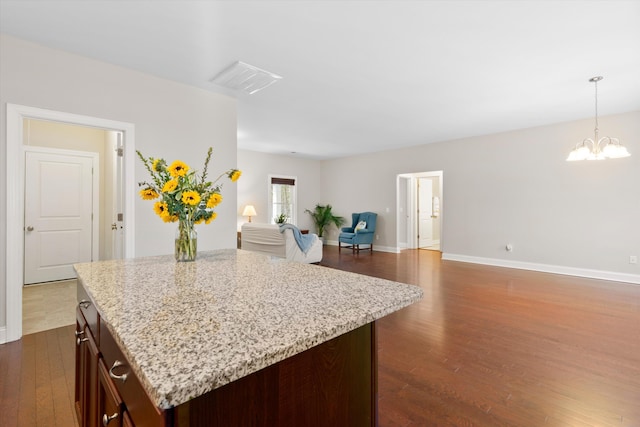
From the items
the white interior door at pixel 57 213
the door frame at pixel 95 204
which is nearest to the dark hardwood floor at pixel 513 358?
the door frame at pixel 95 204

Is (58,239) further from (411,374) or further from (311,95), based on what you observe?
(411,374)

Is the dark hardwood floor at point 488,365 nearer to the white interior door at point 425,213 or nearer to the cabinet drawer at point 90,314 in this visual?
the cabinet drawer at point 90,314

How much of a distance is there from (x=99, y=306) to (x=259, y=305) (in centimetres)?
52

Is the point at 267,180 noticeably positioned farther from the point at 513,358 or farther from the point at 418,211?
the point at 513,358

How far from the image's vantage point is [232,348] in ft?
2.23

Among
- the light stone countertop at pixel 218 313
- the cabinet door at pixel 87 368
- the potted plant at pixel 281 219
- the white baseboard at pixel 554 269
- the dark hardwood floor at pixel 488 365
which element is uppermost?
the potted plant at pixel 281 219

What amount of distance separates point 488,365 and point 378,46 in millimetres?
2794

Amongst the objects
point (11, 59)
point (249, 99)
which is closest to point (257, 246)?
point (249, 99)

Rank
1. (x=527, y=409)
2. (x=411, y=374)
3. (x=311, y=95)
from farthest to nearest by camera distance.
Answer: (x=311, y=95) < (x=411, y=374) < (x=527, y=409)

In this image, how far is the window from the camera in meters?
8.26

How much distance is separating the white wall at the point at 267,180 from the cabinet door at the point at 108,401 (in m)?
6.61

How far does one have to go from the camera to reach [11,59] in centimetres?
264

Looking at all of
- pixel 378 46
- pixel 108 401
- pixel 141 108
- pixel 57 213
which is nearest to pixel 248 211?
pixel 57 213

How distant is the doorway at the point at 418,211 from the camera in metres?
7.87
